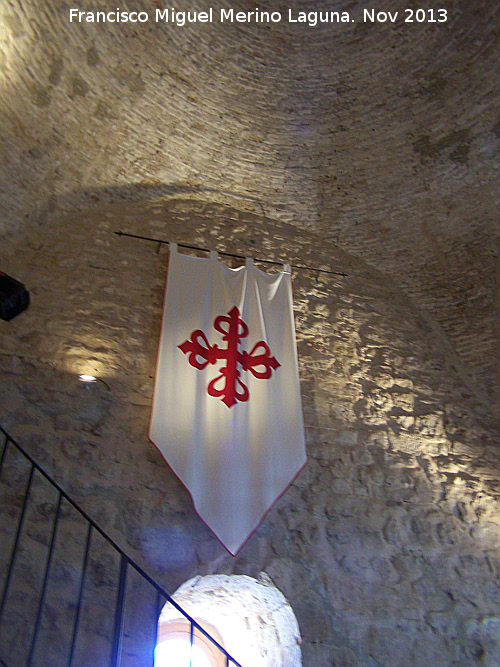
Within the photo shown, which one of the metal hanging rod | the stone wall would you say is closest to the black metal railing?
the stone wall

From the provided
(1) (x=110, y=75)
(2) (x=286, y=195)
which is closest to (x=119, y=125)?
(1) (x=110, y=75)

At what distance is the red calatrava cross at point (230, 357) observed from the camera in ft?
13.5

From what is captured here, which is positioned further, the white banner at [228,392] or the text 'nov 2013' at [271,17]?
Result: the text 'nov 2013' at [271,17]

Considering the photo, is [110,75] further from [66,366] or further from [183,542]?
[183,542]

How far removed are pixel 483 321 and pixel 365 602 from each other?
266 centimetres

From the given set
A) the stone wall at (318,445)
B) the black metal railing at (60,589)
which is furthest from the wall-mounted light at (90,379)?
the black metal railing at (60,589)

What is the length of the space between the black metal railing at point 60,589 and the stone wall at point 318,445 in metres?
0.17

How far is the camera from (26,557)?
3.24m

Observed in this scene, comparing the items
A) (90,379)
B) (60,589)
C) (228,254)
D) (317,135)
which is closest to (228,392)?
(90,379)

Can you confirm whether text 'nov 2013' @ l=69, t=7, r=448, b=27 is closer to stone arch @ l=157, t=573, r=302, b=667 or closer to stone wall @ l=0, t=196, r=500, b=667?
stone wall @ l=0, t=196, r=500, b=667

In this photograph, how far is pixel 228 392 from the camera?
4.09 meters

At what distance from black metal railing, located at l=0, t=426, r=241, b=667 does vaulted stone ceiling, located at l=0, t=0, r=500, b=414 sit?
7.03 feet

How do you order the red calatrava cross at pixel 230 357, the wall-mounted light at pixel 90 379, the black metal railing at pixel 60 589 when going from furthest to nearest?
the red calatrava cross at pixel 230 357 < the wall-mounted light at pixel 90 379 < the black metal railing at pixel 60 589

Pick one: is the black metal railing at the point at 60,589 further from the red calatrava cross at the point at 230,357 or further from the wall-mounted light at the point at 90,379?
the red calatrava cross at the point at 230,357
